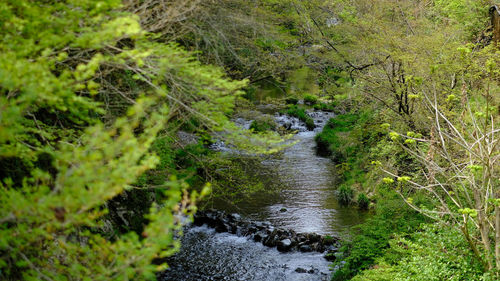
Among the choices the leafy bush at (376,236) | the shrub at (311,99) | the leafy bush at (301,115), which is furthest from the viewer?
the leafy bush at (301,115)

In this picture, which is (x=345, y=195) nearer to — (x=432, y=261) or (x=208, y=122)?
(x=432, y=261)

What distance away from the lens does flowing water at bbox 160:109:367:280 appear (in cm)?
918

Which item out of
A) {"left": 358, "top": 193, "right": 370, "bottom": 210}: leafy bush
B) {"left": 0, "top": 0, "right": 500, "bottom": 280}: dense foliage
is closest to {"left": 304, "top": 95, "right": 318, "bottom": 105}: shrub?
{"left": 0, "top": 0, "right": 500, "bottom": 280}: dense foliage

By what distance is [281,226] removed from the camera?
1142cm

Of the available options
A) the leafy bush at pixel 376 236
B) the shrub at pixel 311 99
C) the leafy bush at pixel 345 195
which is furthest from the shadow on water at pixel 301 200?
the shrub at pixel 311 99

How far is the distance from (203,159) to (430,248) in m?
4.71

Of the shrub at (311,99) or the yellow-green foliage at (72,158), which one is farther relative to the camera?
the shrub at (311,99)

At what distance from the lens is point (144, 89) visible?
6457 millimetres

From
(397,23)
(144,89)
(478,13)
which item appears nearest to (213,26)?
(144,89)

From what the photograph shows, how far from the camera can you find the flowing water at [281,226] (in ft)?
30.1

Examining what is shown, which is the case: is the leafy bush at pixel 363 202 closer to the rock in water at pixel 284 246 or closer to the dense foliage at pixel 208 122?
the dense foliage at pixel 208 122

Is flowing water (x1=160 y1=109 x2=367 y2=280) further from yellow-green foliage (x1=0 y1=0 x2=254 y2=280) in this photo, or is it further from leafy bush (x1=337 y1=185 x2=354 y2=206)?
yellow-green foliage (x1=0 y1=0 x2=254 y2=280)

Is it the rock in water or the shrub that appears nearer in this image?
the rock in water

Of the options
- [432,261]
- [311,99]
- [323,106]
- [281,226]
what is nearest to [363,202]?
[281,226]
